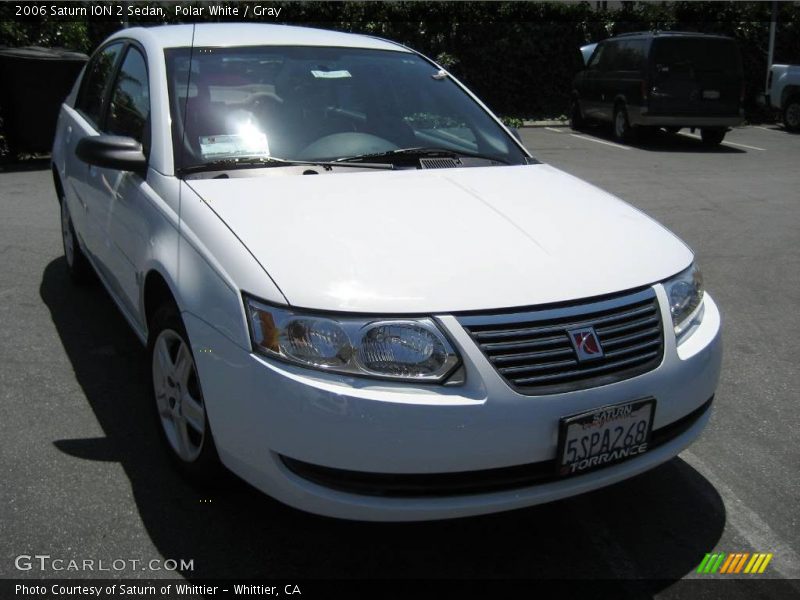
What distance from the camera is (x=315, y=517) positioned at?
3.13 meters

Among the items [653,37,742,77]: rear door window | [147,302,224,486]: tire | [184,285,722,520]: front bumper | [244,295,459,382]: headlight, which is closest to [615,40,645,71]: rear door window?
[653,37,742,77]: rear door window

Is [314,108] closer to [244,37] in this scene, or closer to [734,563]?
[244,37]

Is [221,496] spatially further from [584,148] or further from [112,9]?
[112,9]

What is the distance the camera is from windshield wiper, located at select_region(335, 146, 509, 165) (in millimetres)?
3746

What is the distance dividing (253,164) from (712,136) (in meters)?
13.0

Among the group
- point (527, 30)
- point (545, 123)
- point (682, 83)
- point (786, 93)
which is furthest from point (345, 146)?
point (527, 30)

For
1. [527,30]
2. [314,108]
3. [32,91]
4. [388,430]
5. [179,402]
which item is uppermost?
[527,30]

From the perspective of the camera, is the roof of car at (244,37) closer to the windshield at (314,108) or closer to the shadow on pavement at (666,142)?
the windshield at (314,108)

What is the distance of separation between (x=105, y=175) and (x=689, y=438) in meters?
2.90

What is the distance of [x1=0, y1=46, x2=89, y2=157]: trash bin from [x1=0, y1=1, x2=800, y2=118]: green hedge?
741cm

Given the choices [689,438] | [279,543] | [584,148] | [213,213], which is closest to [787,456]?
[689,438]

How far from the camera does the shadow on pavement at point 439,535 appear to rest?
112 inches

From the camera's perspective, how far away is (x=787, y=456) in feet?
11.9

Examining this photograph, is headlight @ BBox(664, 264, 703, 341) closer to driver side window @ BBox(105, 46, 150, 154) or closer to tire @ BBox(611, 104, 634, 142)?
driver side window @ BBox(105, 46, 150, 154)
